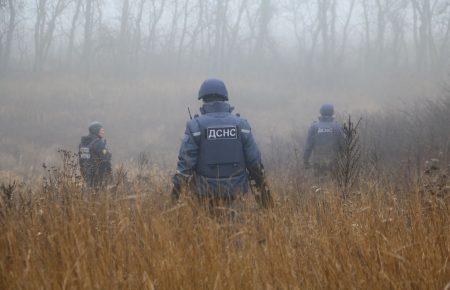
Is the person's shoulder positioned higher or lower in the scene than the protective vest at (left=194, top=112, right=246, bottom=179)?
lower

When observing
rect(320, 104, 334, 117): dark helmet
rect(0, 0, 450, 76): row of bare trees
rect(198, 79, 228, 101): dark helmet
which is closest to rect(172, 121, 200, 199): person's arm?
rect(198, 79, 228, 101): dark helmet

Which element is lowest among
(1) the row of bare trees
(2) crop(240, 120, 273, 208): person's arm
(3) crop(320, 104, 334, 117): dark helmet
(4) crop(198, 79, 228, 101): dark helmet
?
(2) crop(240, 120, 273, 208): person's arm

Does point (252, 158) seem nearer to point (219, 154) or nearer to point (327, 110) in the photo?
point (219, 154)

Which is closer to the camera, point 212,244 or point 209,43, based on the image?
point 212,244

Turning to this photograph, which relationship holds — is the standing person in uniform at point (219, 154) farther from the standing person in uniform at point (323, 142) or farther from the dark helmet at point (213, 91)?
the standing person in uniform at point (323, 142)

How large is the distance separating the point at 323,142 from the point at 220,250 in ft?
19.0

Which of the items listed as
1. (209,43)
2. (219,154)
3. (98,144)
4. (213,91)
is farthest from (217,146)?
(209,43)

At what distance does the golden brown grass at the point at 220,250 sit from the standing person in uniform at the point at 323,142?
16.2ft

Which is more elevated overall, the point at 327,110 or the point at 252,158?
the point at 327,110

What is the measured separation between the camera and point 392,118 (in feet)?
41.2

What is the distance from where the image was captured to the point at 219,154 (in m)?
3.92

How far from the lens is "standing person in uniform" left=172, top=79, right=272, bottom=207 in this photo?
12.7 feet

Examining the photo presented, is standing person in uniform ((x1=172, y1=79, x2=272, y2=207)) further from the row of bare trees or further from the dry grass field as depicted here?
the row of bare trees

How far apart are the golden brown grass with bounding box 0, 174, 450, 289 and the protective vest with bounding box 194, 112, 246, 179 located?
3.87ft
